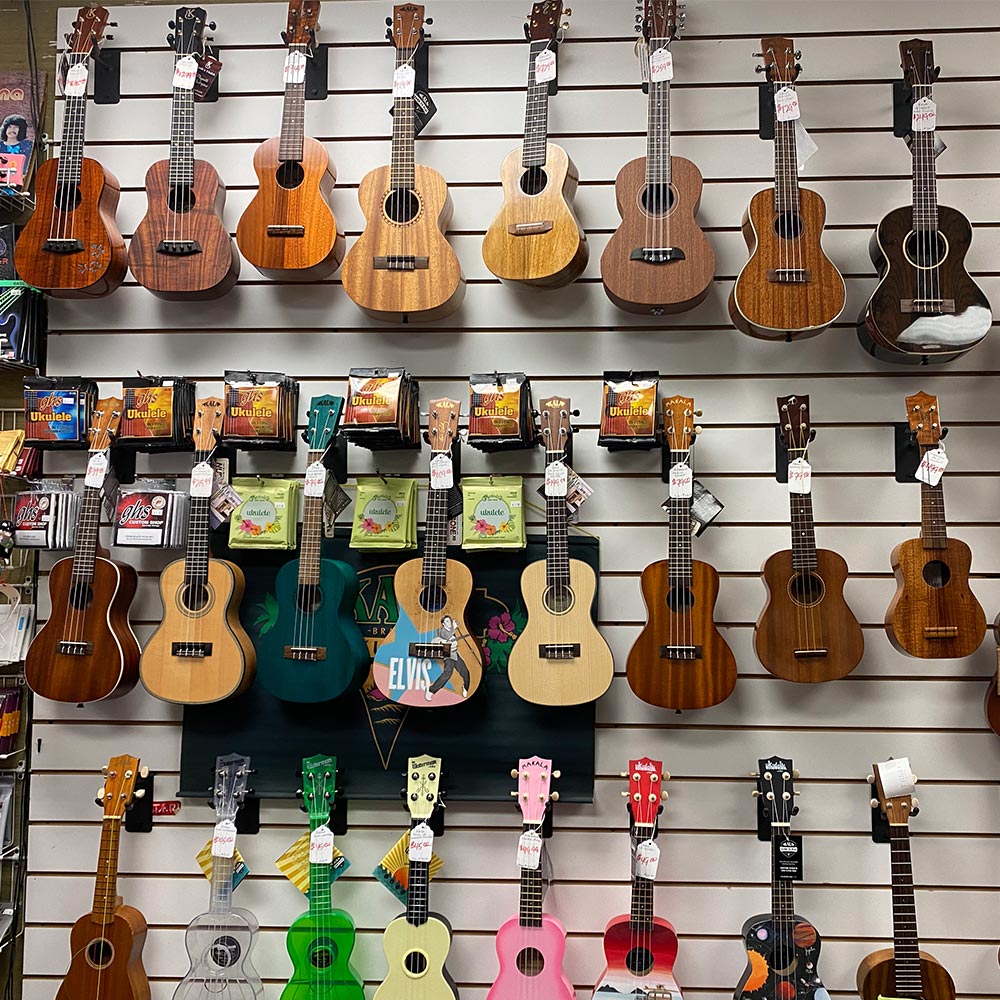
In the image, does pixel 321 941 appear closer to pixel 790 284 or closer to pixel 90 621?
pixel 90 621

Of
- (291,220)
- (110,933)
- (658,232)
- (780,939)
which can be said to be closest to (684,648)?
(780,939)

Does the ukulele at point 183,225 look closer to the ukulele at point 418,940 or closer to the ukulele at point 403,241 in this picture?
the ukulele at point 403,241

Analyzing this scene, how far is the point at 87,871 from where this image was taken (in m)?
2.83

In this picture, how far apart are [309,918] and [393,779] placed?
441 mm

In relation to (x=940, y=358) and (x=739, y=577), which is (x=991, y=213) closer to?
(x=940, y=358)

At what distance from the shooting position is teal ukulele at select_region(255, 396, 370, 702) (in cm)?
263

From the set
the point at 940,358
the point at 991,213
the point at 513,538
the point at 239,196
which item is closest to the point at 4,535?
the point at 239,196

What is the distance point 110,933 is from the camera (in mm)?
2625

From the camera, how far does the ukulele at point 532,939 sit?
2475 mm

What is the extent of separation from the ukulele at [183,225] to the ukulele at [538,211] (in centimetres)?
82

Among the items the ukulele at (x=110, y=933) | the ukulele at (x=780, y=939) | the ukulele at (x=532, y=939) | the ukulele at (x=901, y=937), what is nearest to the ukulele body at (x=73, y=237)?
the ukulele at (x=110, y=933)

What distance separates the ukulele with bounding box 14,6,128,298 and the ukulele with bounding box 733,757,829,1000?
8.14ft

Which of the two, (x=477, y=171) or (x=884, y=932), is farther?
(x=477, y=171)

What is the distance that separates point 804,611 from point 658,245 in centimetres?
112
